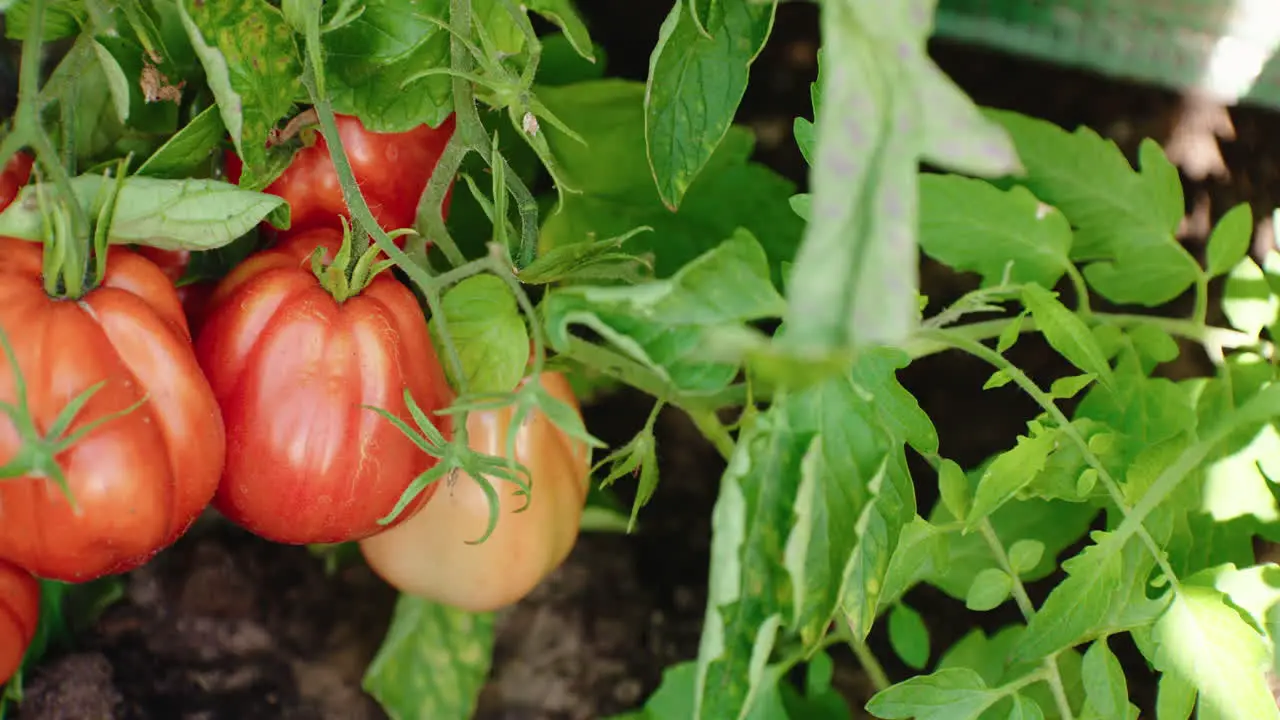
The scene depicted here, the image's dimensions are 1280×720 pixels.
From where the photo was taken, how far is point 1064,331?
0.56 metres

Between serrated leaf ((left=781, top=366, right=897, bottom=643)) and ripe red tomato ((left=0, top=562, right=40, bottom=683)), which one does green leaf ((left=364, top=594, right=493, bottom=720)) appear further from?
serrated leaf ((left=781, top=366, right=897, bottom=643))

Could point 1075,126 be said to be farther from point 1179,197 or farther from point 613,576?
point 613,576

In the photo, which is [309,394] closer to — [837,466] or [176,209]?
[176,209]

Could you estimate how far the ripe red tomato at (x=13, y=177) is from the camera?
1.77 feet

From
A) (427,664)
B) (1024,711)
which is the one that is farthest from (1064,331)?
(427,664)

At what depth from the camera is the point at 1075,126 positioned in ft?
3.04

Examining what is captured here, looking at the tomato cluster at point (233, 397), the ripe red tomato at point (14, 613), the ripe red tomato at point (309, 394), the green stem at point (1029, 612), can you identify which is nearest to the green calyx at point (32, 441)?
the tomato cluster at point (233, 397)

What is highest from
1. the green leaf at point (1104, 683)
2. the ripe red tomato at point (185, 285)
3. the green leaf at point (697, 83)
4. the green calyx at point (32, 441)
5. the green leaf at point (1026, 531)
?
the green leaf at point (697, 83)

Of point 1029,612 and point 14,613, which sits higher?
point 1029,612

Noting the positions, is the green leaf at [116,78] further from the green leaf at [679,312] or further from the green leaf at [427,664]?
the green leaf at [427,664]

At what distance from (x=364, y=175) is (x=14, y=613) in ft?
1.03

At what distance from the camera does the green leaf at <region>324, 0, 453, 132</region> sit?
527 millimetres

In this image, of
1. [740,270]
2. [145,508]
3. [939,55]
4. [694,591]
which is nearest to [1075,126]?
[939,55]

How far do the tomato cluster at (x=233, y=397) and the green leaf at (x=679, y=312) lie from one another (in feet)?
0.44
